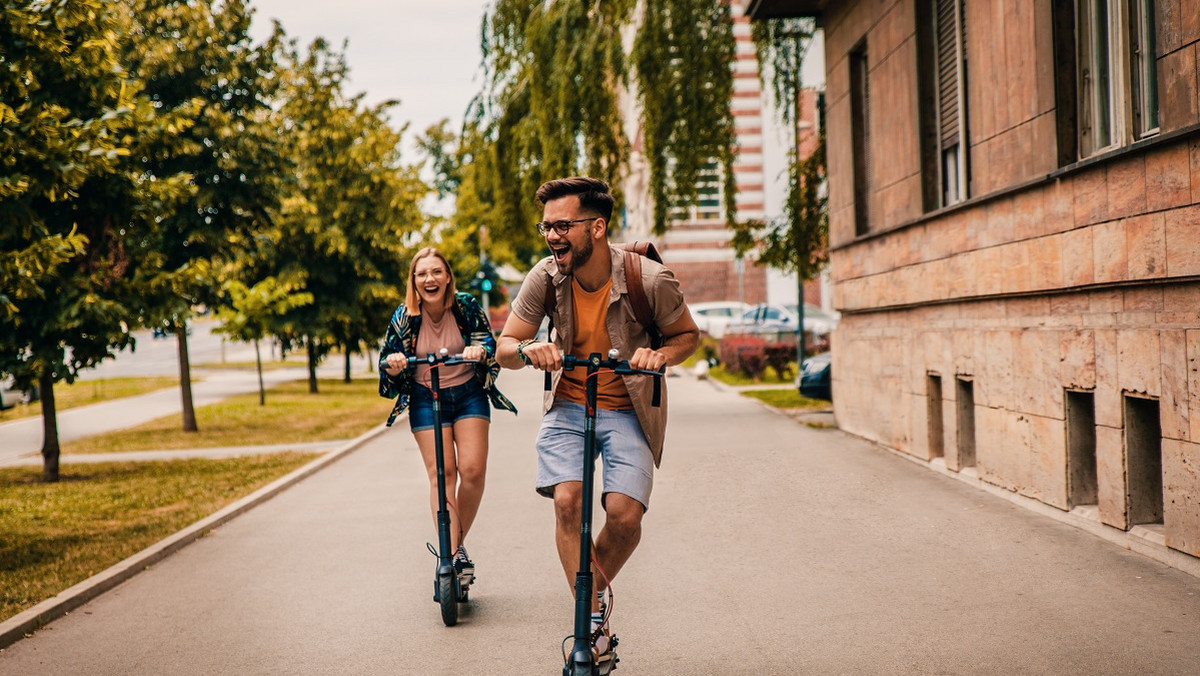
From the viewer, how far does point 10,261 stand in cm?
794

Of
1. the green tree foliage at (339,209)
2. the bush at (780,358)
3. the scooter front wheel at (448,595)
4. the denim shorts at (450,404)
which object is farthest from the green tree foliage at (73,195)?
the bush at (780,358)

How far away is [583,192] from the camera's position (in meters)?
4.50

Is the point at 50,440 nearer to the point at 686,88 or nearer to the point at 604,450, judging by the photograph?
the point at 686,88

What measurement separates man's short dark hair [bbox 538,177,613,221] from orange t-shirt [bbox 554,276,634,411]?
0.30 meters

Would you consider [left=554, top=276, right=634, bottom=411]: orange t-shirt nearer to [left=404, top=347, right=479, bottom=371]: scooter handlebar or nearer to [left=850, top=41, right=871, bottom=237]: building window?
[left=404, top=347, right=479, bottom=371]: scooter handlebar

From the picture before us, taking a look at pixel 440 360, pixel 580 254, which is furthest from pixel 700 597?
pixel 580 254

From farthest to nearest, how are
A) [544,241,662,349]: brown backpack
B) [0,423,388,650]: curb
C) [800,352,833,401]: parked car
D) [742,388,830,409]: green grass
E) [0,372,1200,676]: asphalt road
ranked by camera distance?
[742,388,830,409]: green grass
[800,352,833,401]: parked car
[0,423,388,650]: curb
[0,372,1200,676]: asphalt road
[544,241,662,349]: brown backpack

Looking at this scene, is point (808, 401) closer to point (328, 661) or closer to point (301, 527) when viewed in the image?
point (301, 527)

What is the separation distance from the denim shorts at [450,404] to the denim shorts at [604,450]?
1756mm

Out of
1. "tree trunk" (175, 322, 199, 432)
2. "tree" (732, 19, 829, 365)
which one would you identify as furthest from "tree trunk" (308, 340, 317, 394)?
"tree" (732, 19, 829, 365)

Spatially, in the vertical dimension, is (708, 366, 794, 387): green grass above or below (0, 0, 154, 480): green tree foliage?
below

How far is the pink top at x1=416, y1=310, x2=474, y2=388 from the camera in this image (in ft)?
21.3

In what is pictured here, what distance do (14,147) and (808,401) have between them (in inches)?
576

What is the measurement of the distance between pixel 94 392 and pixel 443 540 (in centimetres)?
2799
